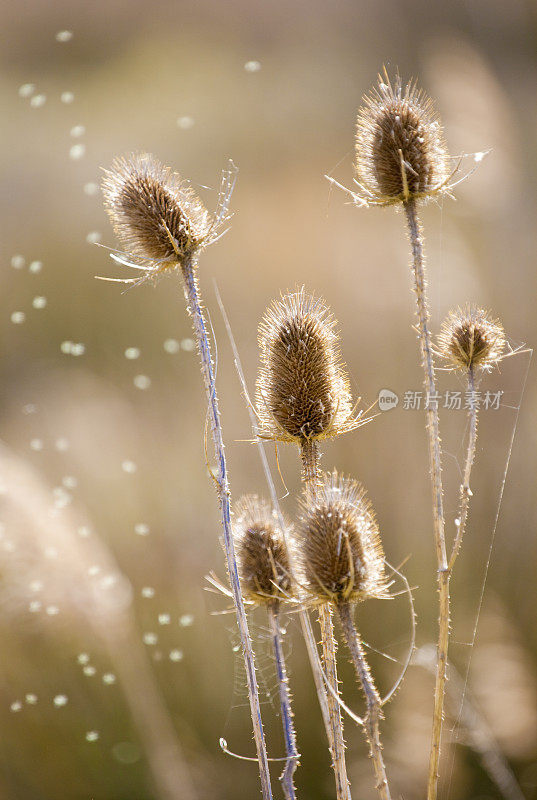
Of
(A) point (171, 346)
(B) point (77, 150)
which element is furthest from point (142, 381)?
(B) point (77, 150)

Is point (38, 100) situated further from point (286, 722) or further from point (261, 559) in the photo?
point (286, 722)

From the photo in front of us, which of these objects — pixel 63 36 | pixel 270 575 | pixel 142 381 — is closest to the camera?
pixel 270 575

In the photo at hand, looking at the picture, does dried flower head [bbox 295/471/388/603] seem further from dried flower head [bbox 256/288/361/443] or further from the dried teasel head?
the dried teasel head

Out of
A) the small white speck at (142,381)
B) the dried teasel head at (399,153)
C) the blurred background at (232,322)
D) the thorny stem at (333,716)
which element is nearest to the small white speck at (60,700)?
the blurred background at (232,322)

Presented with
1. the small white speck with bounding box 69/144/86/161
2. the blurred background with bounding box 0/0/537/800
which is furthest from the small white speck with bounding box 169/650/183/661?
the small white speck with bounding box 69/144/86/161

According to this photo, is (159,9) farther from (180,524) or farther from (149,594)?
(149,594)

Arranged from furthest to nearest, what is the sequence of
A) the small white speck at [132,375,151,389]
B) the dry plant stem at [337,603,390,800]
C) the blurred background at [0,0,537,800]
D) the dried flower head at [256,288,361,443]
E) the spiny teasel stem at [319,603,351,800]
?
the small white speck at [132,375,151,389] < the blurred background at [0,0,537,800] < the dried flower head at [256,288,361,443] < the spiny teasel stem at [319,603,351,800] < the dry plant stem at [337,603,390,800]
